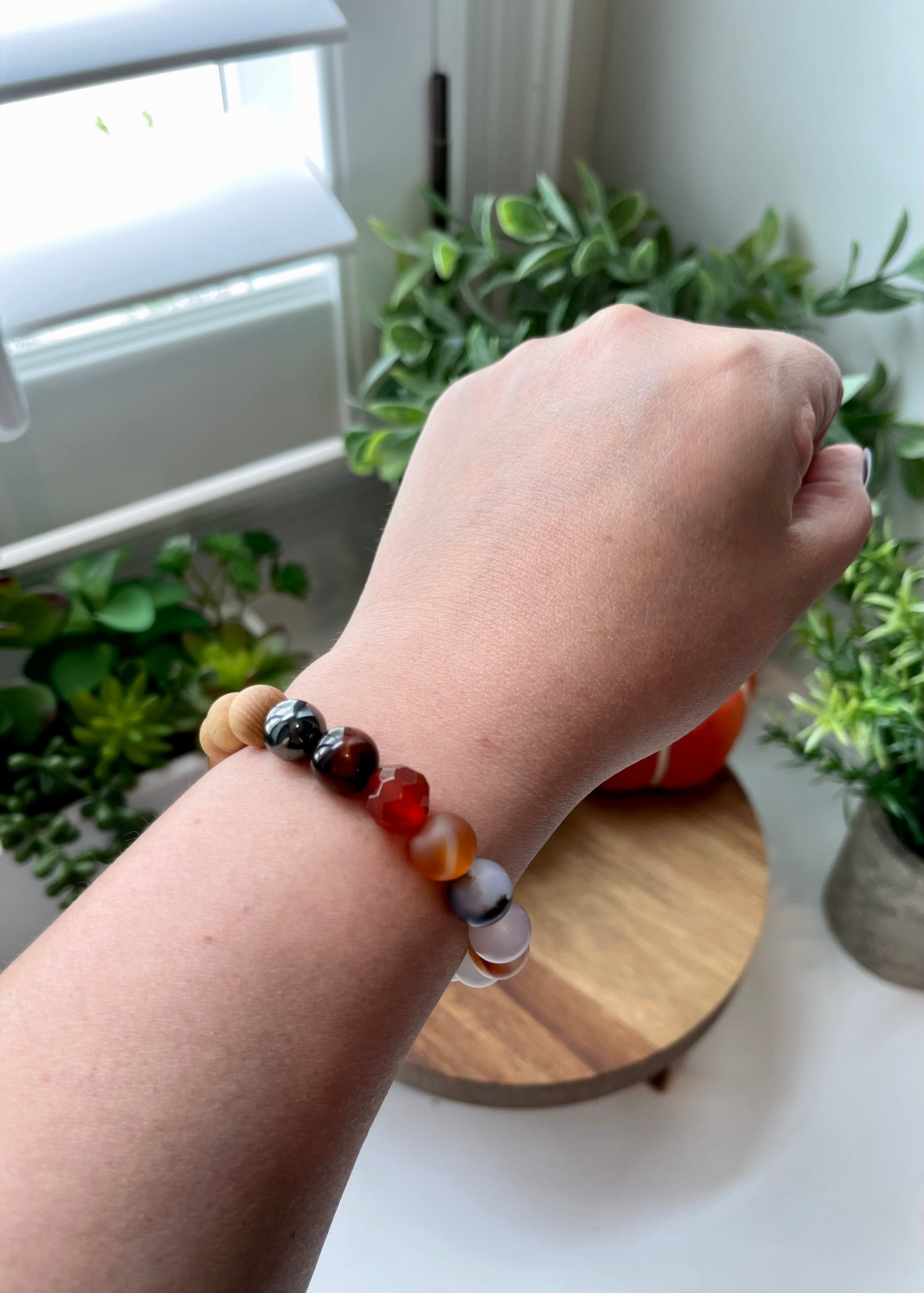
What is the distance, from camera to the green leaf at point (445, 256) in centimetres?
78

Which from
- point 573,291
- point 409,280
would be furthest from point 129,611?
point 573,291

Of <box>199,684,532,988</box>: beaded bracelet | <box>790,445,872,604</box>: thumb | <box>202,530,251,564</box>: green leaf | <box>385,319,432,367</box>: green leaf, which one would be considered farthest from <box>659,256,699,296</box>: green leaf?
<box>199,684,532,988</box>: beaded bracelet

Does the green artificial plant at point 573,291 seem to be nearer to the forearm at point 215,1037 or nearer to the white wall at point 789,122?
the white wall at point 789,122

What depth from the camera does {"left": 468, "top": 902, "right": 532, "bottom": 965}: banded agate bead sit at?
0.40 m

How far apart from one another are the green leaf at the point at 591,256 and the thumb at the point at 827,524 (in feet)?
1.05

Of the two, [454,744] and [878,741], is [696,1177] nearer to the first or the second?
[878,741]

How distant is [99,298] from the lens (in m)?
0.64

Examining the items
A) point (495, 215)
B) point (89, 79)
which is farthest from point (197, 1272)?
point (495, 215)

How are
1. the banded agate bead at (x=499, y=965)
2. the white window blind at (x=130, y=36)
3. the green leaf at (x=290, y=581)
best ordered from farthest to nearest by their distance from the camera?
the green leaf at (x=290, y=581)
the white window blind at (x=130, y=36)
the banded agate bead at (x=499, y=965)

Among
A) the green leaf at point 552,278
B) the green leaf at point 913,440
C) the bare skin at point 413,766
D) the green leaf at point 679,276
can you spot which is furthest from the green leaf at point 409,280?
the green leaf at point 913,440

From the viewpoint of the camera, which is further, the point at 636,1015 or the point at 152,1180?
the point at 636,1015

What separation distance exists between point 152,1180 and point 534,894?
1.73 feet

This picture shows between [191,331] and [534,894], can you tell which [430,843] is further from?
[191,331]

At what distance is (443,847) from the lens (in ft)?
1.23
